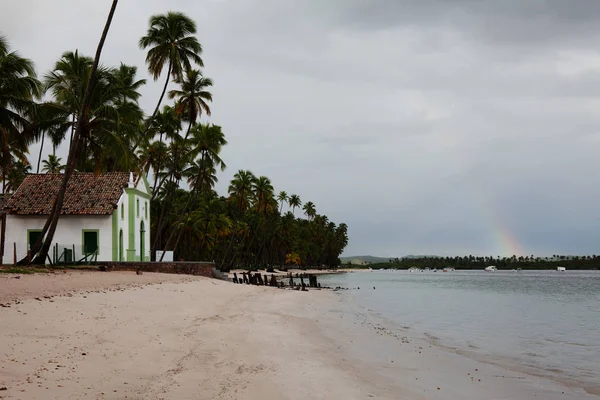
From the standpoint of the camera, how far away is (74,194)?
120ft

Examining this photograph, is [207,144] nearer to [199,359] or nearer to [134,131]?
[134,131]

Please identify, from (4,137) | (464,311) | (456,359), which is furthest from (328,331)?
(4,137)

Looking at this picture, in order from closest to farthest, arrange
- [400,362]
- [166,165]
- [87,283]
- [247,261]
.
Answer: [400,362] < [87,283] < [166,165] < [247,261]

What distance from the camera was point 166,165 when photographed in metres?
61.1

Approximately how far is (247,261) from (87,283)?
91.6 m

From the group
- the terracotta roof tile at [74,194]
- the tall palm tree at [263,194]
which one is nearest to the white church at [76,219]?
the terracotta roof tile at [74,194]

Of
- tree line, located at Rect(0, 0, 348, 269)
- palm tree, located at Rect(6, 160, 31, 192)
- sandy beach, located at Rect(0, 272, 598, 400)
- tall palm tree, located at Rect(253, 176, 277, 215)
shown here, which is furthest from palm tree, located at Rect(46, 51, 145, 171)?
tall palm tree, located at Rect(253, 176, 277, 215)

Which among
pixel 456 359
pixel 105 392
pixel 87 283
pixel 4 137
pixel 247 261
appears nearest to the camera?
pixel 105 392

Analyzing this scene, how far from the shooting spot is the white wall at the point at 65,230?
3528 centimetres

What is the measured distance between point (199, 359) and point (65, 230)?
29.4 m

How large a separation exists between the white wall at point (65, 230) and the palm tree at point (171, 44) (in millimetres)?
10183

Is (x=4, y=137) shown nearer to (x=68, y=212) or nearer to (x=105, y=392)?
(x=68, y=212)

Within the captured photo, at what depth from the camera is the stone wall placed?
3153cm

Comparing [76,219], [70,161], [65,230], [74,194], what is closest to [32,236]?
[65,230]
